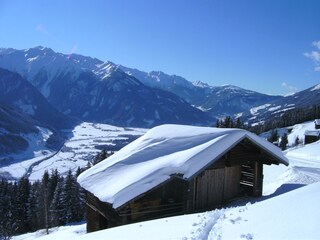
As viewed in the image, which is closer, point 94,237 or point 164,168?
point 94,237

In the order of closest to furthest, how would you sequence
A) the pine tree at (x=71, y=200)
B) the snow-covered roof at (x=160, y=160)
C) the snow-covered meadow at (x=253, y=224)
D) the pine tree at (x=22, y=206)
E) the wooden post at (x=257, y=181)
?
the snow-covered meadow at (x=253, y=224) → the snow-covered roof at (x=160, y=160) → the wooden post at (x=257, y=181) → the pine tree at (x=71, y=200) → the pine tree at (x=22, y=206)

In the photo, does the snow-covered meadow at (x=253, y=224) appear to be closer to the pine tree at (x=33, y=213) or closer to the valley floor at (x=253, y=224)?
the valley floor at (x=253, y=224)

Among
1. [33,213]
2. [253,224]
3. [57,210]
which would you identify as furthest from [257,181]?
[33,213]

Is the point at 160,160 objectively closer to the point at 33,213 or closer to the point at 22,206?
the point at 22,206

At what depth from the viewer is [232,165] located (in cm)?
1995

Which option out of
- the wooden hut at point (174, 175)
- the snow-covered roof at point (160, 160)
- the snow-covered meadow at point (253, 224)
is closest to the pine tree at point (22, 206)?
the wooden hut at point (174, 175)

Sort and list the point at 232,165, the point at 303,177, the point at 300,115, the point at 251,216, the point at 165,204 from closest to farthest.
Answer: the point at 251,216
the point at 165,204
the point at 232,165
the point at 303,177
the point at 300,115

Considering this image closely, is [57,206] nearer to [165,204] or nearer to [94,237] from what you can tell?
[165,204]

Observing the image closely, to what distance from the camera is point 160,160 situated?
59.3 ft

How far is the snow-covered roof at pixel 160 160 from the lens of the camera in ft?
53.1

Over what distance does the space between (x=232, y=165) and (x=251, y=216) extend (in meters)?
10.4

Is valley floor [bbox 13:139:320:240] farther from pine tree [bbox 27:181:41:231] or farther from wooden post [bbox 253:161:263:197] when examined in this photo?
pine tree [bbox 27:181:41:231]

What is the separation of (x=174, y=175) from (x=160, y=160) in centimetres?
184

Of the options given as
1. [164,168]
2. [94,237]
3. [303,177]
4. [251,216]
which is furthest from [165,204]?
[303,177]
